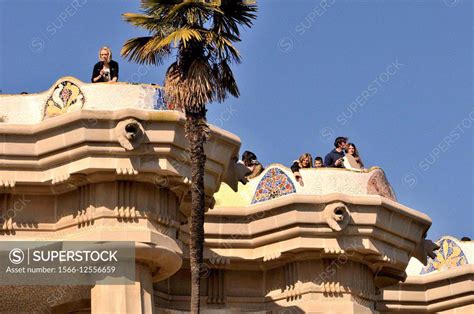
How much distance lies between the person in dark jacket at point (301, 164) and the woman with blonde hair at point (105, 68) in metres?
6.07

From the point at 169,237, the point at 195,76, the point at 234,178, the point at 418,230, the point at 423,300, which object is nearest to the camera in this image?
the point at 195,76

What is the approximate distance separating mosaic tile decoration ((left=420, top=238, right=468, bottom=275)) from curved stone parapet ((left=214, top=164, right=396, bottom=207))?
5.25 m

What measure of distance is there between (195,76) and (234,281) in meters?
10.4

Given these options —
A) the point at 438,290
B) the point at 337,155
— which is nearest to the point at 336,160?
the point at 337,155

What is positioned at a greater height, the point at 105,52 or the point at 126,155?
the point at 105,52

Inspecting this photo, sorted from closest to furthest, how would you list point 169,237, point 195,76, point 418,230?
point 195,76
point 169,237
point 418,230

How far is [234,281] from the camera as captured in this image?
50062 mm

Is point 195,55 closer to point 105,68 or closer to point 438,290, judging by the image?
point 105,68

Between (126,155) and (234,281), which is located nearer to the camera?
(126,155)

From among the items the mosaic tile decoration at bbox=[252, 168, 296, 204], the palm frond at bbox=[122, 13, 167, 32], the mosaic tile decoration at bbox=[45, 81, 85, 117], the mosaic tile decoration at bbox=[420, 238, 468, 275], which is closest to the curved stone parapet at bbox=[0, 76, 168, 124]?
the mosaic tile decoration at bbox=[45, 81, 85, 117]

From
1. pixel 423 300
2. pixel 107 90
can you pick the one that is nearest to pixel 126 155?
pixel 107 90

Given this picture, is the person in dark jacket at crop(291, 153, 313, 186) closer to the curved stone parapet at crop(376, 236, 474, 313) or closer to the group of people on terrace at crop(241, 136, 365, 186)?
the group of people on terrace at crop(241, 136, 365, 186)

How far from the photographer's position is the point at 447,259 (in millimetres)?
54906

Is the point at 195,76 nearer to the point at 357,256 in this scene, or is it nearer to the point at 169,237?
the point at 169,237
